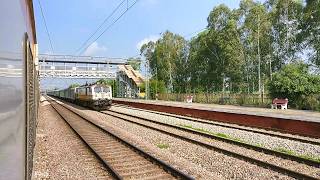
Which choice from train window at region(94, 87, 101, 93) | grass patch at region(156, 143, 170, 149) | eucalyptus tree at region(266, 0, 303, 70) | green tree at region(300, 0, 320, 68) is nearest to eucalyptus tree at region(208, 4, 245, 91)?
eucalyptus tree at region(266, 0, 303, 70)

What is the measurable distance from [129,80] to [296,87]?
160 feet

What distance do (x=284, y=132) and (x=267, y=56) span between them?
4027 cm

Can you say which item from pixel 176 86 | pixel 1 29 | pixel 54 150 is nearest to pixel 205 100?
pixel 176 86

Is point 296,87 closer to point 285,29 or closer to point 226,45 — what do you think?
point 285,29

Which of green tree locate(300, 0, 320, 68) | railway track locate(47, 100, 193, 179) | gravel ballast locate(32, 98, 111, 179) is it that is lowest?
gravel ballast locate(32, 98, 111, 179)

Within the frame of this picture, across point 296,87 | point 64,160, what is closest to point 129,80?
point 296,87

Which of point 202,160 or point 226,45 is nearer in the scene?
point 202,160

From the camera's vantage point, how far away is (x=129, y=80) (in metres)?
79.8

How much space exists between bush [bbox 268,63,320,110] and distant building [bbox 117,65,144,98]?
1641 inches

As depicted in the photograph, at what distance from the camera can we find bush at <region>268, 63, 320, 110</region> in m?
34.0

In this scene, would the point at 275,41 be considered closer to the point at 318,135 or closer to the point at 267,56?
the point at 267,56

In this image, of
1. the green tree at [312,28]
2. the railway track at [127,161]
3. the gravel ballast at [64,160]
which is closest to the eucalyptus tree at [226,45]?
the green tree at [312,28]

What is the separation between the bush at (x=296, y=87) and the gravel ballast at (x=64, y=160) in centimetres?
2349

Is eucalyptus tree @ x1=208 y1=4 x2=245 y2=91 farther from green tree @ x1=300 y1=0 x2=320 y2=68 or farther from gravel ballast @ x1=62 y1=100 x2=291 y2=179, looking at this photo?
gravel ballast @ x1=62 y1=100 x2=291 y2=179
